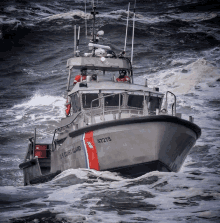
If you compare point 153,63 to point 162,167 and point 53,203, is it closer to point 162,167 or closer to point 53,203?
point 162,167

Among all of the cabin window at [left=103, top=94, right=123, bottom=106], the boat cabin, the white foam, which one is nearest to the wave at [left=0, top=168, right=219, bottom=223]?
the boat cabin

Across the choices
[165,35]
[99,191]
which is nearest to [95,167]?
[99,191]

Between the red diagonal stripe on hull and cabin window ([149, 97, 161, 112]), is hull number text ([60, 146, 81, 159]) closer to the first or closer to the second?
the red diagonal stripe on hull

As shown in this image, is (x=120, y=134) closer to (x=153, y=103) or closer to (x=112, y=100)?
(x=112, y=100)

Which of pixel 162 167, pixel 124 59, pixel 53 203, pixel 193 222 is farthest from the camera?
pixel 124 59

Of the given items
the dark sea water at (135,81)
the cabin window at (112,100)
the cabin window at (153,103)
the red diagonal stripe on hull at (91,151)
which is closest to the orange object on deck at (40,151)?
the dark sea water at (135,81)

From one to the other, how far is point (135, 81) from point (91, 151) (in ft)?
46.6

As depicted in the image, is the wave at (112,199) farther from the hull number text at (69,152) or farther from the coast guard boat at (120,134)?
the hull number text at (69,152)

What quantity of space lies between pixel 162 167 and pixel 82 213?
9.24ft

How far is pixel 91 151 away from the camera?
718 centimetres

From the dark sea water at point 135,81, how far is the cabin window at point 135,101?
6.63 feet

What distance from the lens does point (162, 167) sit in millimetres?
7117

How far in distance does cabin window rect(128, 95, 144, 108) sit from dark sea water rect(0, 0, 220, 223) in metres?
2.02

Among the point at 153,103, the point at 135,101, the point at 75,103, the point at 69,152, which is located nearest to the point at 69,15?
the point at 75,103
